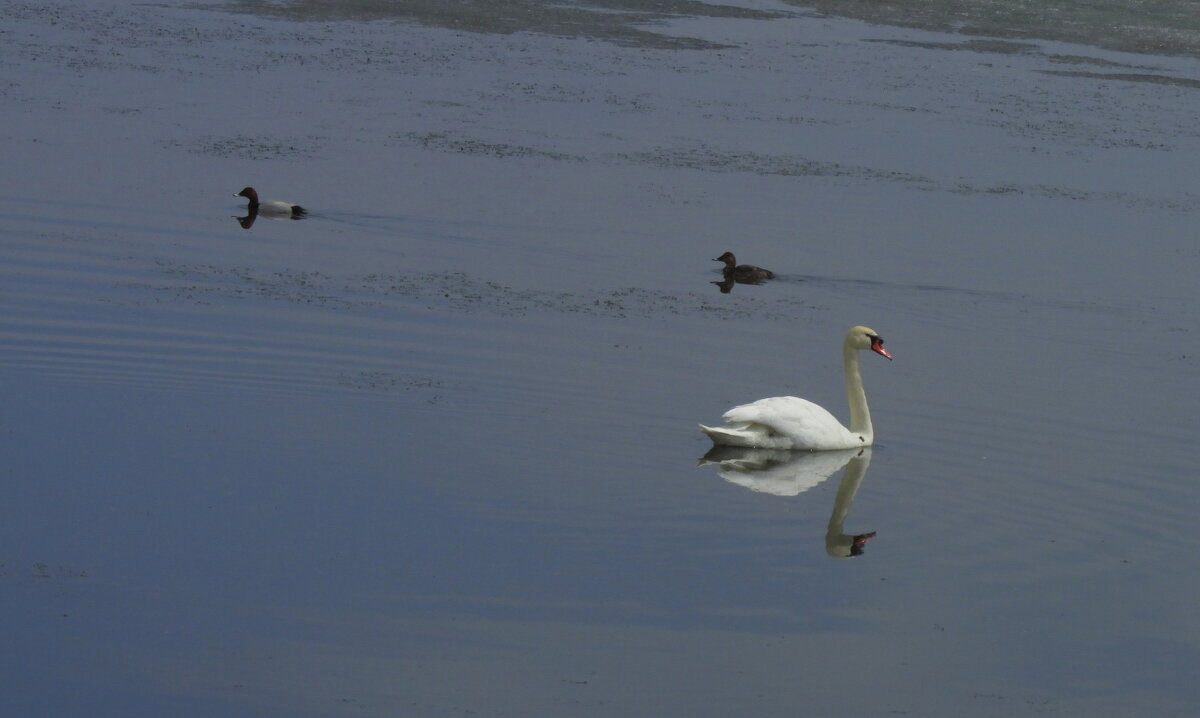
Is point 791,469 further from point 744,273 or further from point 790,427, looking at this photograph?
point 744,273

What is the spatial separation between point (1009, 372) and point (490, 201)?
627cm

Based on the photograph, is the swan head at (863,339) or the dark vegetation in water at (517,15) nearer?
the swan head at (863,339)

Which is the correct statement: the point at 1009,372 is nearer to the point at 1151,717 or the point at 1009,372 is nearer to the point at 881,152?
the point at 1151,717

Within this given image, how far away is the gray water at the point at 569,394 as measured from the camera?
7.93 m

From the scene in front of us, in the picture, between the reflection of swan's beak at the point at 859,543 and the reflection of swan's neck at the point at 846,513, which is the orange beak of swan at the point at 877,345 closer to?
the reflection of swan's neck at the point at 846,513

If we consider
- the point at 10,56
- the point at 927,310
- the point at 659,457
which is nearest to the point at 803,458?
the point at 659,457

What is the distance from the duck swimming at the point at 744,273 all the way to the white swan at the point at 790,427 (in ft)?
12.9

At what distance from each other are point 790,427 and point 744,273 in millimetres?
4686

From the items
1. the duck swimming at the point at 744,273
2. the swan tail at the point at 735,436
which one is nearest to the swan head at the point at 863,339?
the swan tail at the point at 735,436

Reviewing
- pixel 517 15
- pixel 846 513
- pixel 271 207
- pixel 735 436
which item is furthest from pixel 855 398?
pixel 517 15

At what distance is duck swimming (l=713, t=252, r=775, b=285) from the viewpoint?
16.0 metres

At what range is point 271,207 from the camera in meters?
17.1

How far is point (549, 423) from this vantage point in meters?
11.3

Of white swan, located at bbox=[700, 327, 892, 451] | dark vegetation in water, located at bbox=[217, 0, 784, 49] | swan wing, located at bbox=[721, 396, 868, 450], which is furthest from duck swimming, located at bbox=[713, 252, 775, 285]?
dark vegetation in water, located at bbox=[217, 0, 784, 49]
